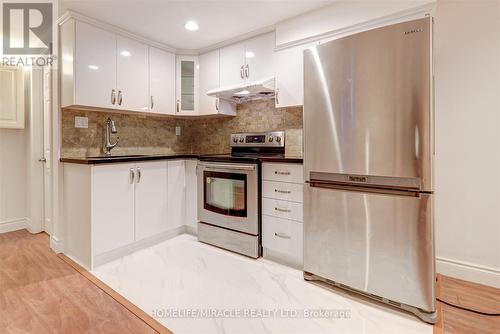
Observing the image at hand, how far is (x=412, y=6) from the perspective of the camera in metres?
1.79

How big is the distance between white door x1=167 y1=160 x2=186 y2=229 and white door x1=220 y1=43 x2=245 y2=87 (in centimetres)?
104

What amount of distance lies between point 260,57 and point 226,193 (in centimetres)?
140

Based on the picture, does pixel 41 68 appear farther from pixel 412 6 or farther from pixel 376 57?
pixel 412 6

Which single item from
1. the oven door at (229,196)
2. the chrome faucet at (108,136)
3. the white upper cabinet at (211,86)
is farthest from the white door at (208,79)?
the chrome faucet at (108,136)

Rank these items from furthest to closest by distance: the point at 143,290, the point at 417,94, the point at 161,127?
the point at 161,127 < the point at 143,290 < the point at 417,94

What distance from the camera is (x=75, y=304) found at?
1.68 meters

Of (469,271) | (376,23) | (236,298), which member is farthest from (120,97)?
(469,271)

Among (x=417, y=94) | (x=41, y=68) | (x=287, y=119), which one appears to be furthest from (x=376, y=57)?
(x=41, y=68)

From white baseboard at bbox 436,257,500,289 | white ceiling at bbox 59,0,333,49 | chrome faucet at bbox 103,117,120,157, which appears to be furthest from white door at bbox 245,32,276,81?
white baseboard at bbox 436,257,500,289

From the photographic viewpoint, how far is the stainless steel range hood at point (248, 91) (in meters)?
2.46

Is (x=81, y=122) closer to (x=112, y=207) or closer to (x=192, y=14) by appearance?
(x=112, y=207)

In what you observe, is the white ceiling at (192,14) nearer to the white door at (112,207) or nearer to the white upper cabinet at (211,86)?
the white upper cabinet at (211,86)

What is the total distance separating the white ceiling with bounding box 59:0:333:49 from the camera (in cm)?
213

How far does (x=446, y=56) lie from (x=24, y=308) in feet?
11.3
